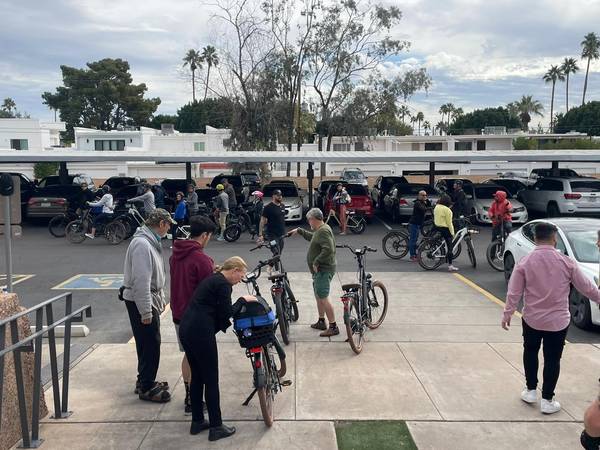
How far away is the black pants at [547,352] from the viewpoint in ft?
16.6

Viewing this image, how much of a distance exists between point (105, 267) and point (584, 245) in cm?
965

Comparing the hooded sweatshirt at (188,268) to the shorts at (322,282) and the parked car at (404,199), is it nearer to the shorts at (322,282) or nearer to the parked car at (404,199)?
the shorts at (322,282)

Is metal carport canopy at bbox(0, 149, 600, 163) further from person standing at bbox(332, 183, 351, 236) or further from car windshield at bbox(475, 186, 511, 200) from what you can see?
person standing at bbox(332, 183, 351, 236)

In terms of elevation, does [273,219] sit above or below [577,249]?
above

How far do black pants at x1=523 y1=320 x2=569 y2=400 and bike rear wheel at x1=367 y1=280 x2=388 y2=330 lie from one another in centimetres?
259

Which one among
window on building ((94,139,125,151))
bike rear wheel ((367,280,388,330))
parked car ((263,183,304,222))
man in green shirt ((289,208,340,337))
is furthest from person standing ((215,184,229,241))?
window on building ((94,139,125,151))

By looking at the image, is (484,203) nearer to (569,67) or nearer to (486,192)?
(486,192)

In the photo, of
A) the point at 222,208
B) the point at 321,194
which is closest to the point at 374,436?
the point at 222,208

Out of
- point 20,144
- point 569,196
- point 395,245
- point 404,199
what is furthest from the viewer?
point 20,144

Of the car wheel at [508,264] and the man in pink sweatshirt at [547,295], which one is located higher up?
the man in pink sweatshirt at [547,295]

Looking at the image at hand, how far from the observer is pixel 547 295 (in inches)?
197

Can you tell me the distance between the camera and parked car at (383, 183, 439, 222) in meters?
20.2

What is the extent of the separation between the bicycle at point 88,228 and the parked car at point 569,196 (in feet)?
47.6

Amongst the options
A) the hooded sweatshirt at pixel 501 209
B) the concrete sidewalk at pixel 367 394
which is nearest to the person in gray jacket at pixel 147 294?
the concrete sidewalk at pixel 367 394
